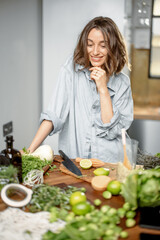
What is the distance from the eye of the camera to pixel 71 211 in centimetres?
120

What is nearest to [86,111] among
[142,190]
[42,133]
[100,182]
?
[42,133]

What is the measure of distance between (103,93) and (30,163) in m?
0.72

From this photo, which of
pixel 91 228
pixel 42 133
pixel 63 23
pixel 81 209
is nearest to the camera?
pixel 91 228

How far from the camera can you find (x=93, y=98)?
2092mm

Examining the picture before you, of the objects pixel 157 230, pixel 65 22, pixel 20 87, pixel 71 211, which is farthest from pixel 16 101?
pixel 157 230

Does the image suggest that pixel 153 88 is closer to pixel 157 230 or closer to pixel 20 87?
pixel 20 87

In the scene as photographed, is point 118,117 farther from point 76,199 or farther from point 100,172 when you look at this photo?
point 76,199

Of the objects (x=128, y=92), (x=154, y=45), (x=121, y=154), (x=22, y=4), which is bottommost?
(x=121, y=154)

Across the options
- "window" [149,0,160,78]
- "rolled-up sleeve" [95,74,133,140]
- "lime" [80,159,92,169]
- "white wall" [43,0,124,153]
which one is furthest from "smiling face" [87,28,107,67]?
"window" [149,0,160,78]

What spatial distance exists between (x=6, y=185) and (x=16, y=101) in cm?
233

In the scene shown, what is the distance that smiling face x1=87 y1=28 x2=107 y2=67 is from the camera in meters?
1.91

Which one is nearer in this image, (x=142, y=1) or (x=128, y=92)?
(x=128, y=92)

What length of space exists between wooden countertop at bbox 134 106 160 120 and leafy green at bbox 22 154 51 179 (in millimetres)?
2632

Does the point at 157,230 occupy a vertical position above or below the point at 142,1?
below
